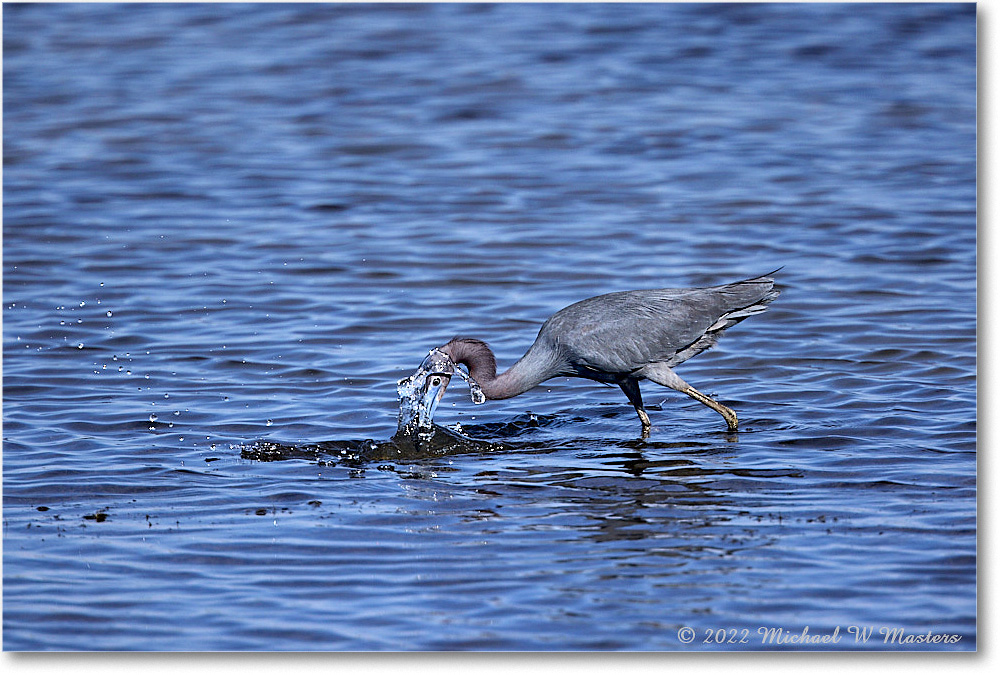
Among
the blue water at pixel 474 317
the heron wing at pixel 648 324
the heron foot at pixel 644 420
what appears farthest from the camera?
the heron foot at pixel 644 420

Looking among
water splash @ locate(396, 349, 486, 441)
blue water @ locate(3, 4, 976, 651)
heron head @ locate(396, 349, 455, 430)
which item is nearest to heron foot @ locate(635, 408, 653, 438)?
blue water @ locate(3, 4, 976, 651)

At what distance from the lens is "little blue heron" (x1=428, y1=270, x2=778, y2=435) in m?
7.16

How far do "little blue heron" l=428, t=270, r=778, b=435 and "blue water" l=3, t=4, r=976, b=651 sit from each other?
0.34 meters

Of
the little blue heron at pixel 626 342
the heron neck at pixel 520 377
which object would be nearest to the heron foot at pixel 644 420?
the little blue heron at pixel 626 342

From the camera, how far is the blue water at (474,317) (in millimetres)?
5008

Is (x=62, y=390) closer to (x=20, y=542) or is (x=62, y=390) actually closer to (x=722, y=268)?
(x=20, y=542)

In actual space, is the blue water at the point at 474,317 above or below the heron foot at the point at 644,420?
above

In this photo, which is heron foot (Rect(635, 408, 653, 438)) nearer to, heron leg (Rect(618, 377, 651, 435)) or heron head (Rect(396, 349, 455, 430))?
heron leg (Rect(618, 377, 651, 435))

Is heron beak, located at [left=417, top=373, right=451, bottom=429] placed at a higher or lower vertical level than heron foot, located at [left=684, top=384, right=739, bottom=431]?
higher

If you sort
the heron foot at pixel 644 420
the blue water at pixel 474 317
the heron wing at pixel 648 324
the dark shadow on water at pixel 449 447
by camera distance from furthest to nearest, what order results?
the heron foot at pixel 644 420 < the heron wing at pixel 648 324 < the dark shadow on water at pixel 449 447 < the blue water at pixel 474 317

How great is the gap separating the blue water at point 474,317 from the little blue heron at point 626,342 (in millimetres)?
341

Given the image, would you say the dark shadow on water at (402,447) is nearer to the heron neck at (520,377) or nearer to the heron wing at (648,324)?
the heron neck at (520,377)

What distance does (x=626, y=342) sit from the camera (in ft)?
23.5

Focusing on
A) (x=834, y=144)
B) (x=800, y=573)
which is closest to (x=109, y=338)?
(x=800, y=573)
